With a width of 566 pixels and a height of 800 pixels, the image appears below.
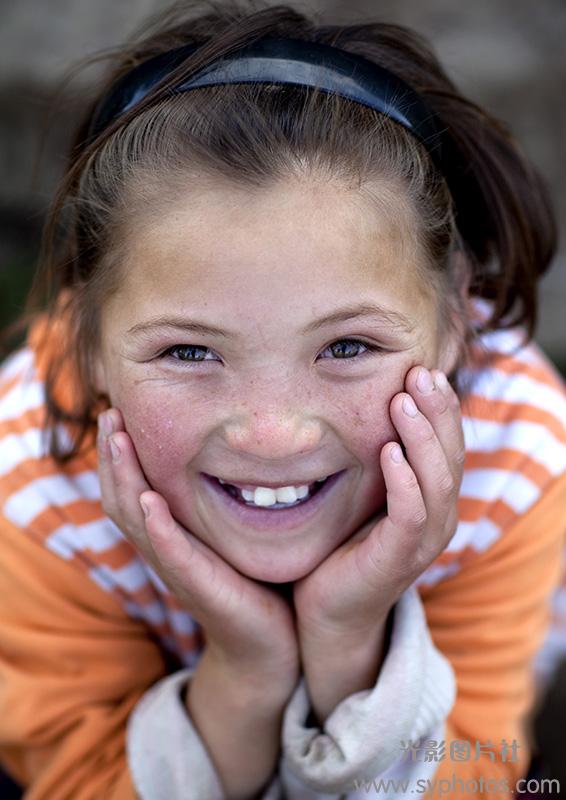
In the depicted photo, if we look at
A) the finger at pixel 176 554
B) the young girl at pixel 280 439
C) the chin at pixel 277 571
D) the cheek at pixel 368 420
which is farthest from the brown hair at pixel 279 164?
the chin at pixel 277 571

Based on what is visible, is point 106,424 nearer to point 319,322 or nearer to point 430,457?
point 319,322

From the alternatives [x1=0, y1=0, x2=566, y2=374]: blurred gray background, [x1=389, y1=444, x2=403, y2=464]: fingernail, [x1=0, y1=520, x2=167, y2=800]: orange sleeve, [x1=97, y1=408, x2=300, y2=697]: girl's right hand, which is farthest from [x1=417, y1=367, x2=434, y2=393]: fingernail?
[x1=0, y1=0, x2=566, y2=374]: blurred gray background

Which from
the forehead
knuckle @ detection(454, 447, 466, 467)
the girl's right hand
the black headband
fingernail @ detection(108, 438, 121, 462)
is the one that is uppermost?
the black headband

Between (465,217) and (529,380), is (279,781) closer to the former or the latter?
(529,380)

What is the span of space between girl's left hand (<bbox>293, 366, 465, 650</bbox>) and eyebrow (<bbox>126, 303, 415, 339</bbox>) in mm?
94

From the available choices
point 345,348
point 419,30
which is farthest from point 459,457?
point 419,30

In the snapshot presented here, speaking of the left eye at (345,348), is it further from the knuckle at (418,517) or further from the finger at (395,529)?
the knuckle at (418,517)

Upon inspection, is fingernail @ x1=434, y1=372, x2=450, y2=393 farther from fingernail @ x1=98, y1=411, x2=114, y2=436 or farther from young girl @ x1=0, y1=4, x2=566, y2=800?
fingernail @ x1=98, y1=411, x2=114, y2=436

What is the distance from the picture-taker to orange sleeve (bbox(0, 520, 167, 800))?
1.80 meters

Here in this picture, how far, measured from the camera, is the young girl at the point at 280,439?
1408 mm

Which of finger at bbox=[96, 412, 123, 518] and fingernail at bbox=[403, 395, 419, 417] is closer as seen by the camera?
fingernail at bbox=[403, 395, 419, 417]

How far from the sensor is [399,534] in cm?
155

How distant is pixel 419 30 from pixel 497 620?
2.19 meters

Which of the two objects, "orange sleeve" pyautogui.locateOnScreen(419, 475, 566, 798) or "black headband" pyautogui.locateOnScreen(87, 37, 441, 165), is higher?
"black headband" pyautogui.locateOnScreen(87, 37, 441, 165)
